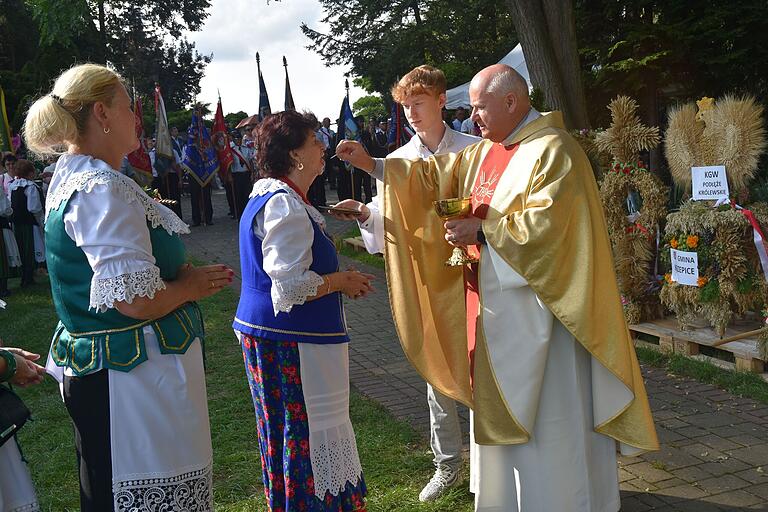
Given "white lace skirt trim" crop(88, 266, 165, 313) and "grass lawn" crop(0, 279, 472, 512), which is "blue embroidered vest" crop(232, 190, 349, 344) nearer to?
"white lace skirt trim" crop(88, 266, 165, 313)

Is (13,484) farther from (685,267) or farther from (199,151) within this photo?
(199,151)

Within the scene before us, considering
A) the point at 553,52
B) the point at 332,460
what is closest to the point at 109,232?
the point at 332,460

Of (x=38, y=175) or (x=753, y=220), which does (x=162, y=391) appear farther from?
(x=38, y=175)

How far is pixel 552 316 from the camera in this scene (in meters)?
3.56

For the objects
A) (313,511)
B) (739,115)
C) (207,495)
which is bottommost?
(313,511)

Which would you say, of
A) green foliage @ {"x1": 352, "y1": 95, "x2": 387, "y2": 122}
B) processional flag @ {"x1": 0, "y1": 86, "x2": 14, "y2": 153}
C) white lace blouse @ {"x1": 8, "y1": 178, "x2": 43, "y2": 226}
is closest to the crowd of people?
white lace blouse @ {"x1": 8, "y1": 178, "x2": 43, "y2": 226}

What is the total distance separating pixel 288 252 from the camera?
3201 mm

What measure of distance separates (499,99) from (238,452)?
283cm

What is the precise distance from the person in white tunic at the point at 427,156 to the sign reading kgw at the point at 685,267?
2877 mm

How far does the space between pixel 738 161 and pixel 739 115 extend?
359mm

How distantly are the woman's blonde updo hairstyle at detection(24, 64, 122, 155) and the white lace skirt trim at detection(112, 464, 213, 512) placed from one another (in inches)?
45.3

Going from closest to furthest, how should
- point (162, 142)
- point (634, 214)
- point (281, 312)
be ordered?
point (281, 312) → point (634, 214) → point (162, 142)

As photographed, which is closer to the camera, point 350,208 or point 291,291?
point 291,291

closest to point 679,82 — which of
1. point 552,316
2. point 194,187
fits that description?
point 194,187
